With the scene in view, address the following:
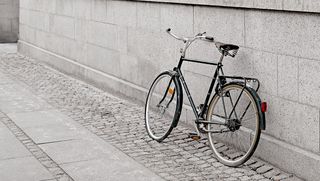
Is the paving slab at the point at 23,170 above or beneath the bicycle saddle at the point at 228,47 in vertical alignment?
beneath

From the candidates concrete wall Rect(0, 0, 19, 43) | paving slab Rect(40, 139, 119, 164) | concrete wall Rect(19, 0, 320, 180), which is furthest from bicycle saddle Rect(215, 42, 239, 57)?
concrete wall Rect(0, 0, 19, 43)

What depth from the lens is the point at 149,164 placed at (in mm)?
5859

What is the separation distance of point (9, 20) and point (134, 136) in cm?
1233

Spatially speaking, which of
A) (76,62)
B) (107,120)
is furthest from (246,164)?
(76,62)

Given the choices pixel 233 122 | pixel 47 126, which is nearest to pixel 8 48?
pixel 47 126

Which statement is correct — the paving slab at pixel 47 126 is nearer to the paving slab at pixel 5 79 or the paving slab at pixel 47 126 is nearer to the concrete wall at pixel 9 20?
the paving slab at pixel 5 79

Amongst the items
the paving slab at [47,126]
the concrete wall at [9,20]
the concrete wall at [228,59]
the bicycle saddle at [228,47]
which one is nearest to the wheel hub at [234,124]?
the concrete wall at [228,59]

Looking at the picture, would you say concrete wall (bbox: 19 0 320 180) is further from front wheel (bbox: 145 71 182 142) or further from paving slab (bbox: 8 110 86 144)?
paving slab (bbox: 8 110 86 144)

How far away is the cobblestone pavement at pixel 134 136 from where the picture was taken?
221 inches

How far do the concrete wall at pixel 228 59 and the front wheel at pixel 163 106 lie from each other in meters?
0.33

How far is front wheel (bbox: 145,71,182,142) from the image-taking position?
6.62 metres

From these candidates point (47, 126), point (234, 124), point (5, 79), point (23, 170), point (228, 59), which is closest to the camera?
point (23, 170)

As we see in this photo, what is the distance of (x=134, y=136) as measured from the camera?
7031 millimetres

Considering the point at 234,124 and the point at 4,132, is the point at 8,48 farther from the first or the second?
the point at 234,124
